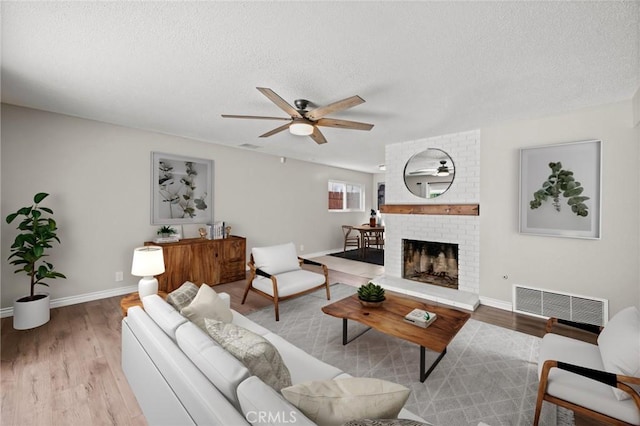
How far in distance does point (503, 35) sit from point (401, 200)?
3025mm

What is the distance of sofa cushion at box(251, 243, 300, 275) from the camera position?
3477mm

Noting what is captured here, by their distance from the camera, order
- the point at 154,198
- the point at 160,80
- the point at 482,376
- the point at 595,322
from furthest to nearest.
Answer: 1. the point at 154,198
2. the point at 595,322
3. the point at 160,80
4. the point at 482,376

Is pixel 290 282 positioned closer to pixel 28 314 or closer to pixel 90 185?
pixel 28 314

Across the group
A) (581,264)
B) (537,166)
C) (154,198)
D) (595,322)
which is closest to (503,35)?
(537,166)

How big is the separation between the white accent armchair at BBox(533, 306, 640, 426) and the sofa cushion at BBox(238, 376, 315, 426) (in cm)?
151

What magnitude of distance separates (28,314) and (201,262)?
1864mm

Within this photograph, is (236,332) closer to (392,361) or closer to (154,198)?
(392,361)

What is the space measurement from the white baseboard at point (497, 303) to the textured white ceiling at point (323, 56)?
2437mm

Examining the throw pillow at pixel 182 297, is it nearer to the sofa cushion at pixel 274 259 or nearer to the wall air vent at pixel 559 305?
the sofa cushion at pixel 274 259

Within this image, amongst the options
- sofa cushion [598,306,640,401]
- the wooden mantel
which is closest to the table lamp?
sofa cushion [598,306,640,401]

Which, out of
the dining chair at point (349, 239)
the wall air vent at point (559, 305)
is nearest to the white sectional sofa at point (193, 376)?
the wall air vent at point (559, 305)

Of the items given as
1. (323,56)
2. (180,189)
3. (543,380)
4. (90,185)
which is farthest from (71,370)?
(543,380)

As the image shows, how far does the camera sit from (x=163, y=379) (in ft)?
4.09

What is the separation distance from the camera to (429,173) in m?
4.31
